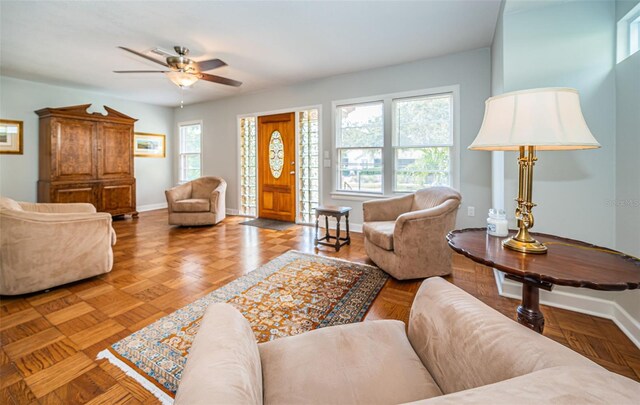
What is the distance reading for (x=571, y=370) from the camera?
0.46 m

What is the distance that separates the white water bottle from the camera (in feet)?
4.69

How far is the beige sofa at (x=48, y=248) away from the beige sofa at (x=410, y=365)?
88.5 inches

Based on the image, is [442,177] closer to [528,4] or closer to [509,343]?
[528,4]

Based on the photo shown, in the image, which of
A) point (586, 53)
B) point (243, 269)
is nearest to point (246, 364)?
point (243, 269)

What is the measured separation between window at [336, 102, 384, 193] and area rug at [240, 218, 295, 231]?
1142mm

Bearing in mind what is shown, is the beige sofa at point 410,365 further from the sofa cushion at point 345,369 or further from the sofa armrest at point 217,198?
the sofa armrest at point 217,198

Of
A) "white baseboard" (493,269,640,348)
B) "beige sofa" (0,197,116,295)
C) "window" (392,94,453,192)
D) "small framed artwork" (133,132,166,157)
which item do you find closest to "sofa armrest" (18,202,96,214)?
"beige sofa" (0,197,116,295)

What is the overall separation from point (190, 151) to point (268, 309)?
565 cm

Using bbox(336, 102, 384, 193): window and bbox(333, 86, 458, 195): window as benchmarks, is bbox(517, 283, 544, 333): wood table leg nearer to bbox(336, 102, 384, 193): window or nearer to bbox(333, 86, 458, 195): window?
bbox(333, 86, 458, 195): window

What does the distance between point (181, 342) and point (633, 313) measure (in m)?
2.72

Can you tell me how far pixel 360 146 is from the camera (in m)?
4.33

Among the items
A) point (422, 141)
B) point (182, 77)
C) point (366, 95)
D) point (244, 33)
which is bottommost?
point (422, 141)

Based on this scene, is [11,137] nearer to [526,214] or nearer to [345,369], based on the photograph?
[345,369]

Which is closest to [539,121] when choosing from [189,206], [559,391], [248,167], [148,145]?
[559,391]
